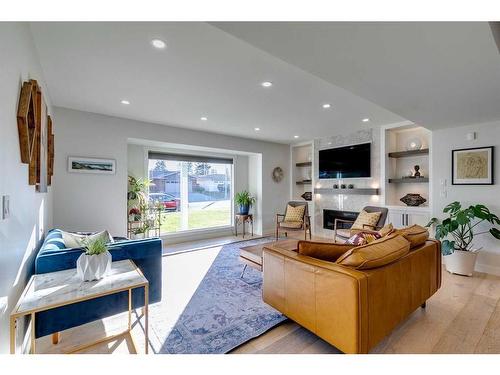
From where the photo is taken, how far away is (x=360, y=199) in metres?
4.92

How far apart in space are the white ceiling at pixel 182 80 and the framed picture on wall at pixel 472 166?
111 cm

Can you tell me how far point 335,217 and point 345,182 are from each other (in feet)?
2.75

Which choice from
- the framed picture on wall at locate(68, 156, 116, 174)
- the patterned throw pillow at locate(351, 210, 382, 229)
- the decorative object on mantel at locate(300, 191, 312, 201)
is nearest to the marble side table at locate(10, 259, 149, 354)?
the framed picture on wall at locate(68, 156, 116, 174)

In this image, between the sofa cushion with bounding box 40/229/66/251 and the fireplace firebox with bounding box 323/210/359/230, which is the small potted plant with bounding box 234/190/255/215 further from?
the sofa cushion with bounding box 40/229/66/251

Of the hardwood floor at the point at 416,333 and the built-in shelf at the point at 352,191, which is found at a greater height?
the built-in shelf at the point at 352,191

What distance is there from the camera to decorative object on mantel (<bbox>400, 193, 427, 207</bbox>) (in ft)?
13.4

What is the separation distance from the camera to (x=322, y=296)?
5.08 feet

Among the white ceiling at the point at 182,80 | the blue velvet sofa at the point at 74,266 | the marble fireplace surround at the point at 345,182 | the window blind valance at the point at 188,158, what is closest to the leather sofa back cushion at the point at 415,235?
the white ceiling at the point at 182,80

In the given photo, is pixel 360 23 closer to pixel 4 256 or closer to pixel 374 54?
pixel 374 54

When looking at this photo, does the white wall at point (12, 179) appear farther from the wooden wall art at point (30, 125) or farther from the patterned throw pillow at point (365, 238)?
the patterned throw pillow at point (365, 238)

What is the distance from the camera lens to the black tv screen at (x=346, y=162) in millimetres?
4708

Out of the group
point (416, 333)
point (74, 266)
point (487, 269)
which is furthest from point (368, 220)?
point (74, 266)
